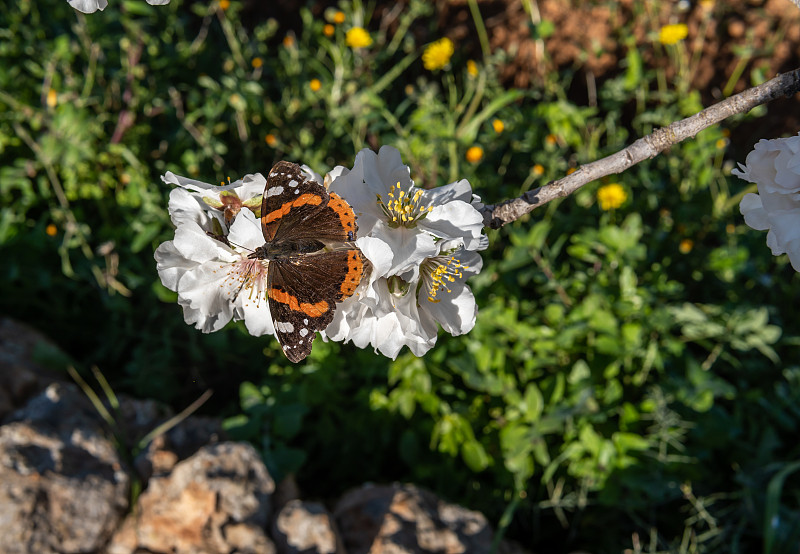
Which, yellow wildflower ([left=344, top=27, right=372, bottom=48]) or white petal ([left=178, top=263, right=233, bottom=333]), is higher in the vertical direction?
white petal ([left=178, top=263, right=233, bottom=333])

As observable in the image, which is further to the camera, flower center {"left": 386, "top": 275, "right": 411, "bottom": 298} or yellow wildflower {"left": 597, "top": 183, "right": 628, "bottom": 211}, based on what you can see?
yellow wildflower {"left": 597, "top": 183, "right": 628, "bottom": 211}

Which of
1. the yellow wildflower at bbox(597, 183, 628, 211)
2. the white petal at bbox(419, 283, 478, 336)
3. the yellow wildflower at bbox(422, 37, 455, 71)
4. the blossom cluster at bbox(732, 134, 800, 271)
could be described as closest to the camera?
the blossom cluster at bbox(732, 134, 800, 271)

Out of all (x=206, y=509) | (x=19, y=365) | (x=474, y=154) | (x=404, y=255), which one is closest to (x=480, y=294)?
(x=474, y=154)

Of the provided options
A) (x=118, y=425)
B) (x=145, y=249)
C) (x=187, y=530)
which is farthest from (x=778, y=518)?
(x=145, y=249)

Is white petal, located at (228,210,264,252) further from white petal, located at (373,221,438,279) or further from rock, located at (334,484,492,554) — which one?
rock, located at (334,484,492,554)

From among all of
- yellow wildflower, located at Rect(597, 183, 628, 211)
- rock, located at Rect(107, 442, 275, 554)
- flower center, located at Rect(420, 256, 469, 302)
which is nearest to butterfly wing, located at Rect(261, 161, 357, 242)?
flower center, located at Rect(420, 256, 469, 302)

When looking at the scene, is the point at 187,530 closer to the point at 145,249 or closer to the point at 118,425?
the point at 118,425

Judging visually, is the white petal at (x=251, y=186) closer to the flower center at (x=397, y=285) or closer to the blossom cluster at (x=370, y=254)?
the blossom cluster at (x=370, y=254)
